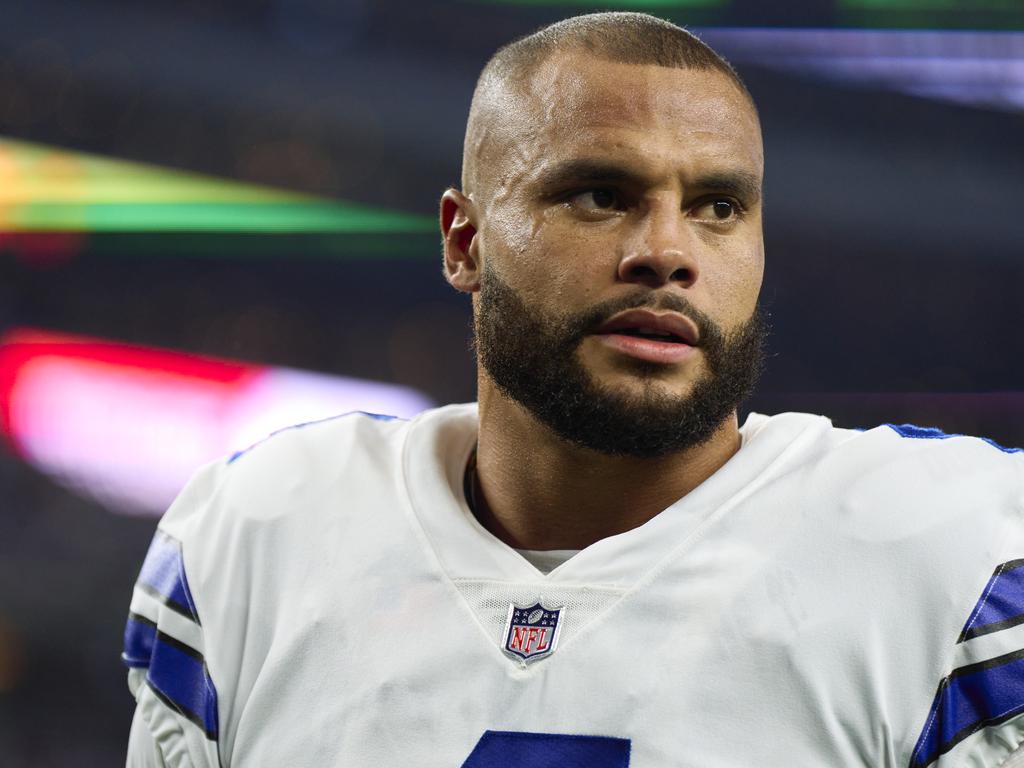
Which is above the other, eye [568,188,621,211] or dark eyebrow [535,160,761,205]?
dark eyebrow [535,160,761,205]

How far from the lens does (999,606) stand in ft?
3.16

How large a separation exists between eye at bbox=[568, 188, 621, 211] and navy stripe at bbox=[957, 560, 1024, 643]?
16.9 inches

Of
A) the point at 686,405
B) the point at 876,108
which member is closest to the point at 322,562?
the point at 686,405

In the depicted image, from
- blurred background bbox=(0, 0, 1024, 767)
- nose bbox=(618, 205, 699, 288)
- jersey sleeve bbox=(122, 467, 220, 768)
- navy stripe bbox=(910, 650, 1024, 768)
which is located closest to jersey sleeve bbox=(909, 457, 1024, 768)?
navy stripe bbox=(910, 650, 1024, 768)

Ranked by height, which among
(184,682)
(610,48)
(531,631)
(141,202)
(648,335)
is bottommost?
(184,682)

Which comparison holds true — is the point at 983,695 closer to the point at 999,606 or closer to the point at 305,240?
the point at 999,606

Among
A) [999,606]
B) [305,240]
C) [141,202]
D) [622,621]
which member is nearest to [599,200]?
[622,621]

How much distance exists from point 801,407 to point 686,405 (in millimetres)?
1259

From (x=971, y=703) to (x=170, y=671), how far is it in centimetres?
70

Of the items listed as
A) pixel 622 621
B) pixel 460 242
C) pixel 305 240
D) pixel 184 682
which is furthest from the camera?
pixel 305 240

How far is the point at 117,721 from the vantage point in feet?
9.45

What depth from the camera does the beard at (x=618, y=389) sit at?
3.48 feet

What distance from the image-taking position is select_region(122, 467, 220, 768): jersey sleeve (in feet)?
3.80

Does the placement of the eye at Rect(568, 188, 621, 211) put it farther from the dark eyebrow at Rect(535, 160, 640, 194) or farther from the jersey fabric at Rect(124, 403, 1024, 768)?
the jersey fabric at Rect(124, 403, 1024, 768)
